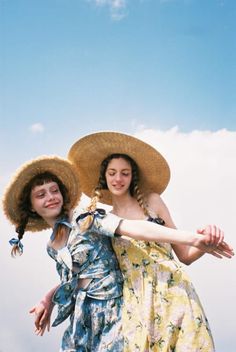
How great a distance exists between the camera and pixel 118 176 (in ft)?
11.2

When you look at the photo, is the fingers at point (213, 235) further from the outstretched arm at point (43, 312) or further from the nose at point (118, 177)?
the outstretched arm at point (43, 312)

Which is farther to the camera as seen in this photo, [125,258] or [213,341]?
[125,258]

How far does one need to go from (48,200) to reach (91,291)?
64 cm

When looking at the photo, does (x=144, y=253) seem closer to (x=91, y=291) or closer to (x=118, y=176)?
(x=91, y=291)

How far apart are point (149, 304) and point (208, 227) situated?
0.56 m

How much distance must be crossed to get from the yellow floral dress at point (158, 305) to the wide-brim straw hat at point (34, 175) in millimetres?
630

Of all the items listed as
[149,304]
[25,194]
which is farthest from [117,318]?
[25,194]

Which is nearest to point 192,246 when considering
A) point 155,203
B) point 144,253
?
point 144,253

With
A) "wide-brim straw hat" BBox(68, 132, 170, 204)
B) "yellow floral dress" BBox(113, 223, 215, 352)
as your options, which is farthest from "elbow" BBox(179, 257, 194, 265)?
"wide-brim straw hat" BBox(68, 132, 170, 204)

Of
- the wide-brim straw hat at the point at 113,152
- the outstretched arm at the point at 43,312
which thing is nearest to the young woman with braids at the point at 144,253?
the wide-brim straw hat at the point at 113,152

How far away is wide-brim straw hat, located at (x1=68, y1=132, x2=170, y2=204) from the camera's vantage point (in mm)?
3539

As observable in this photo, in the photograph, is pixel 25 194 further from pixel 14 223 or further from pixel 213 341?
pixel 213 341

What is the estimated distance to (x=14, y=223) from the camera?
12.1 ft

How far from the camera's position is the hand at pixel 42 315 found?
327cm
